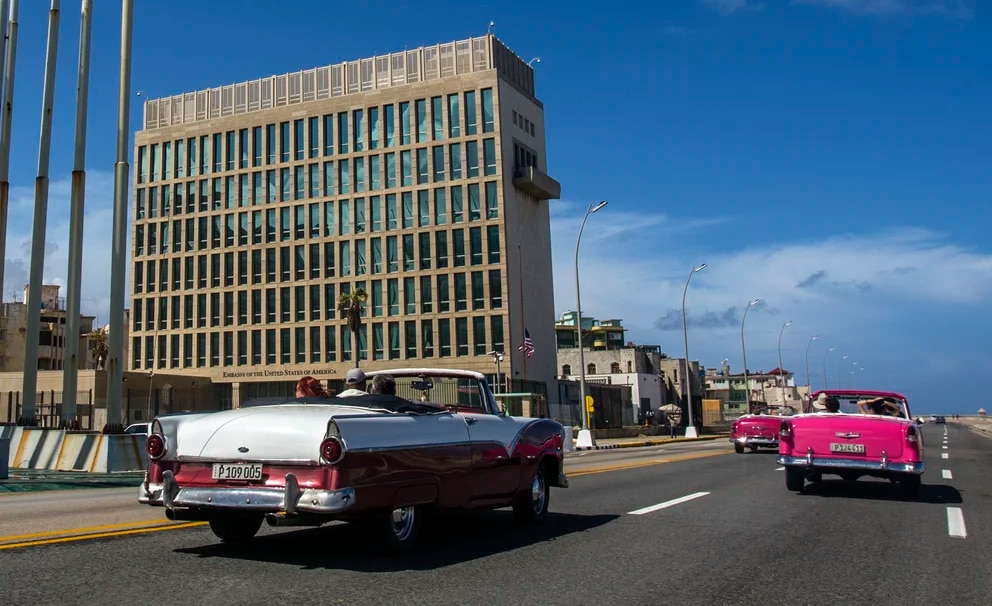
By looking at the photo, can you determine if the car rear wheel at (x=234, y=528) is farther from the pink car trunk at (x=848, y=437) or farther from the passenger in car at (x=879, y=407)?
the passenger in car at (x=879, y=407)

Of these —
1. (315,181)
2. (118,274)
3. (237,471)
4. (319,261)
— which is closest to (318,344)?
(319,261)

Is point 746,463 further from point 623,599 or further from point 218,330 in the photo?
point 218,330

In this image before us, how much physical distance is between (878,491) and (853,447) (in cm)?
183

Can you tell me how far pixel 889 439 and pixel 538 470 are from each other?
586 centimetres

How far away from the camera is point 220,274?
74000 mm

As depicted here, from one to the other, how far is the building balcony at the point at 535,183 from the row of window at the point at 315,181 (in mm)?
2193

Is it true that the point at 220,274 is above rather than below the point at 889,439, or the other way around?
above

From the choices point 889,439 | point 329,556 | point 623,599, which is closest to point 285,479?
point 329,556

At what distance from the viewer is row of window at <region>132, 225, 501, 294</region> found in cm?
6662

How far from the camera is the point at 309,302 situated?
2790 inches

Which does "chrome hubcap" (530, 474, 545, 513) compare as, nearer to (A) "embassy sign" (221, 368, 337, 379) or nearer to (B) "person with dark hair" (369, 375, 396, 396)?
(B) "person with dark hair" (369, 375, 396, 396)

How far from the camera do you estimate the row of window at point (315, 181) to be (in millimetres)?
67188

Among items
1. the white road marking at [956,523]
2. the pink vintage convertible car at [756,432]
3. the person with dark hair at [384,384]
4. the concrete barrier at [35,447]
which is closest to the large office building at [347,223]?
the pink vintage convertible car at [756,432]

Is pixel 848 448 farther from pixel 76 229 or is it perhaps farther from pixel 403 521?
pixel 76 229
